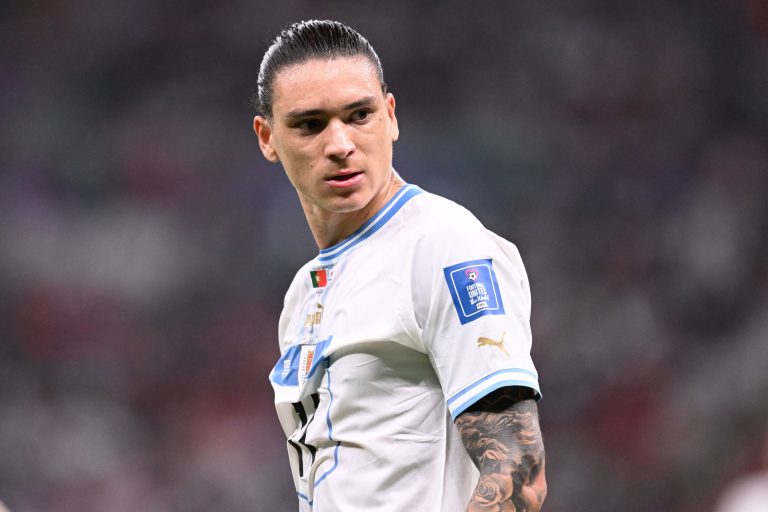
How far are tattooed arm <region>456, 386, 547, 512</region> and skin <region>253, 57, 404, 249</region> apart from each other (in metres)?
0.52

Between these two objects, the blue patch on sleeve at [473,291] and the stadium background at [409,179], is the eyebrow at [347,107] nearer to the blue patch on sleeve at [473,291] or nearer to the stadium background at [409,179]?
the blue patch on sleeve at [473,291]

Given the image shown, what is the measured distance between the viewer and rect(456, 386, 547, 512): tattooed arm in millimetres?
1584

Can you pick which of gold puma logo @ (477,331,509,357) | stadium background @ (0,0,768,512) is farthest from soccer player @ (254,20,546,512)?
stadium background @ (0,0,768,512)

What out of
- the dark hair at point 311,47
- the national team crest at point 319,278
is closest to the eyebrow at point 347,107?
the dark hair at point 311,47

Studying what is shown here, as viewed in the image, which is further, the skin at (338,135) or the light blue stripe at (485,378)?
the skin at (338,135)

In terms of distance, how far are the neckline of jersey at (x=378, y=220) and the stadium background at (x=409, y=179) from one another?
9.30ft

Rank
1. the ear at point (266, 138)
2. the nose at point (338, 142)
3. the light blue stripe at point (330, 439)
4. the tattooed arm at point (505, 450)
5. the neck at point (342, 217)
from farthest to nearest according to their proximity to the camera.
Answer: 1. the ear at point (266, 138)
2. the neck at point (342, 217)
3. the nose at point (338, 142)
4. the light blue stripe at point (330, 439)
5. the tattooed arm at point (505, 450)

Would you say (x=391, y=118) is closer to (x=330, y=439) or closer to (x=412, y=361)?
(x=412, y=361)

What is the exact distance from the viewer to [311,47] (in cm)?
202

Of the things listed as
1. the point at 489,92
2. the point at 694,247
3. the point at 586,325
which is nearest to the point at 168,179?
the point at 489,92

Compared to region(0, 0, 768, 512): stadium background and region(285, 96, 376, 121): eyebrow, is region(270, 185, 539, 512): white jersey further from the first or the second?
region(0, 0, 768, 512): stadium background

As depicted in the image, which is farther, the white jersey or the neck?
the neck

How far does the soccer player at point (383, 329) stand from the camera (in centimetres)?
165

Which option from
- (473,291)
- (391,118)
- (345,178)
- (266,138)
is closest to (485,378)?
(473,291)
